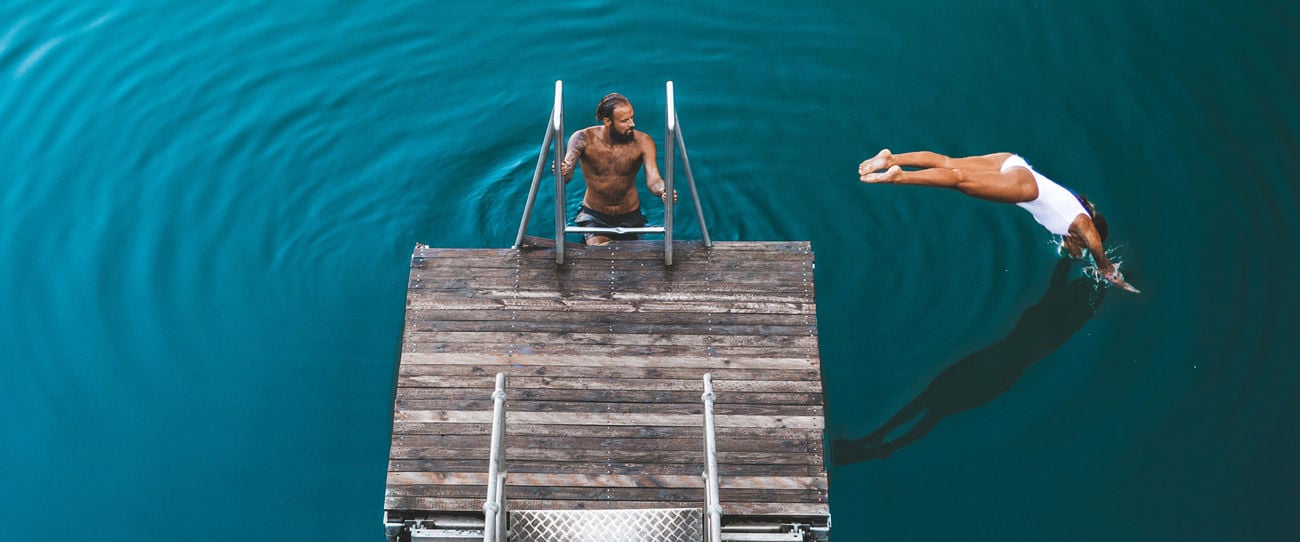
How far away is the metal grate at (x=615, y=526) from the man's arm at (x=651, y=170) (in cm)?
218

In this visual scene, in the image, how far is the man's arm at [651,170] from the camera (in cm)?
844

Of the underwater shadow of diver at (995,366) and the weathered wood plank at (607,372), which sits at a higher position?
the underwater shadow of diver at (995,366)

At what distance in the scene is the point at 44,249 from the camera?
1117 cm

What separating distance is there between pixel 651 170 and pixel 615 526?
2609 mm

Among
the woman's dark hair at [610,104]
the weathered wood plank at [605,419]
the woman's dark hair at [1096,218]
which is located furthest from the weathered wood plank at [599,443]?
the woman's dark hair at [1096,218]

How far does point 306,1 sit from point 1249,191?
973cm

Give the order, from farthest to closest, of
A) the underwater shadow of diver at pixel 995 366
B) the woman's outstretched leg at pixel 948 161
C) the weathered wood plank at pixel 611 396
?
the woman's outstretched leg at pixel 948 161 < the underwater shadow of diver at pixel 995 366 < the weathered wood plank at pixel 611 396

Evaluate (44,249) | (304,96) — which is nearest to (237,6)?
(304,96)

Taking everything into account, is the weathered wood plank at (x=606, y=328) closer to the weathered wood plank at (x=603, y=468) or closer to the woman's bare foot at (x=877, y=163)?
the weathered wood plank at (x=603, y=468)

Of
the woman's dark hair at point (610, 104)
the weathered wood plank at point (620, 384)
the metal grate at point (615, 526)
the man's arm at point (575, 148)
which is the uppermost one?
the woman's dark hair at point (610, 104)

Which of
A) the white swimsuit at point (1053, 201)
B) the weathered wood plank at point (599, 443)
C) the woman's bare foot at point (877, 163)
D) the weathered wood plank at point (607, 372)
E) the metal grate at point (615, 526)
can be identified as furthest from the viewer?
the white swimsuit at point (1053, 201)

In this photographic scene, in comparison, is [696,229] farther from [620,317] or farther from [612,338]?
[612,338]

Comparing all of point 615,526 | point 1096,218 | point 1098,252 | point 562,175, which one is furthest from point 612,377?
point 1096,218

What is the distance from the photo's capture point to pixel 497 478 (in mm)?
6301
